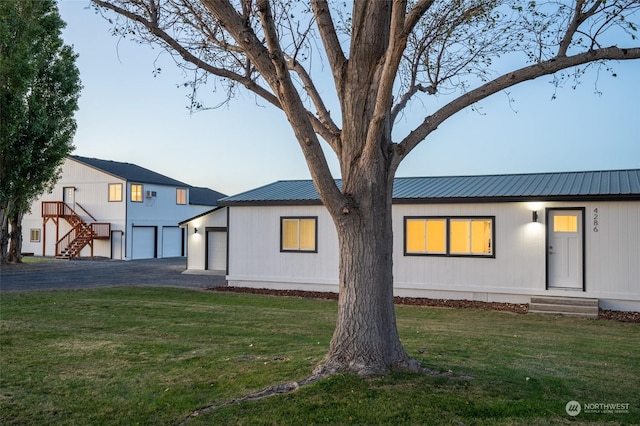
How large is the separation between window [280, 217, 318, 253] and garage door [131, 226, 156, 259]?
62.5 ft

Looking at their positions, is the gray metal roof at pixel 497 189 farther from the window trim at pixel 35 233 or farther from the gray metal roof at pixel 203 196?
the window trim at pixel 35 233

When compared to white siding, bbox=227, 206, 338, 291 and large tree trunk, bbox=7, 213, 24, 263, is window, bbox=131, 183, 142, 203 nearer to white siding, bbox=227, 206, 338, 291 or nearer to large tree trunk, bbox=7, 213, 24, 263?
large tree trunk, bbox=7, 213, 24, 263

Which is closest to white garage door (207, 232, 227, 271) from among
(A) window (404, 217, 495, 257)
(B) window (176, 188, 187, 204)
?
(A) window (404, 217, 495, 257)

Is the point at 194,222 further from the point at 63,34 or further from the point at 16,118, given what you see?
the point at 63,34

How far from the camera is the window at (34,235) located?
3609 centimetres

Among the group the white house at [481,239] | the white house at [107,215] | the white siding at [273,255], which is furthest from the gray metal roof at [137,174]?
the white house at [481,239]

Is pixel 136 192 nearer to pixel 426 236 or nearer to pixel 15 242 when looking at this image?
pixel 15 242

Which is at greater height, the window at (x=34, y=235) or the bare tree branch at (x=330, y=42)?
the bare tree branch at (x=330, y=42)

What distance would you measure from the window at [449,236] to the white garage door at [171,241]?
77.3 ft

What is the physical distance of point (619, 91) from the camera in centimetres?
964

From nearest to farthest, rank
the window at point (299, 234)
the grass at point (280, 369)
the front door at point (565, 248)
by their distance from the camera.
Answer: the grass at point (280, 369), the front door at point (565, 248), the window at point (299, 234)

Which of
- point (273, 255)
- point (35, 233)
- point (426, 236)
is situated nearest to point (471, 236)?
point (426, 236)

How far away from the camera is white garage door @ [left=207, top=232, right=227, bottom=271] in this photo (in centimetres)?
2327

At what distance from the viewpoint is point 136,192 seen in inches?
1334
